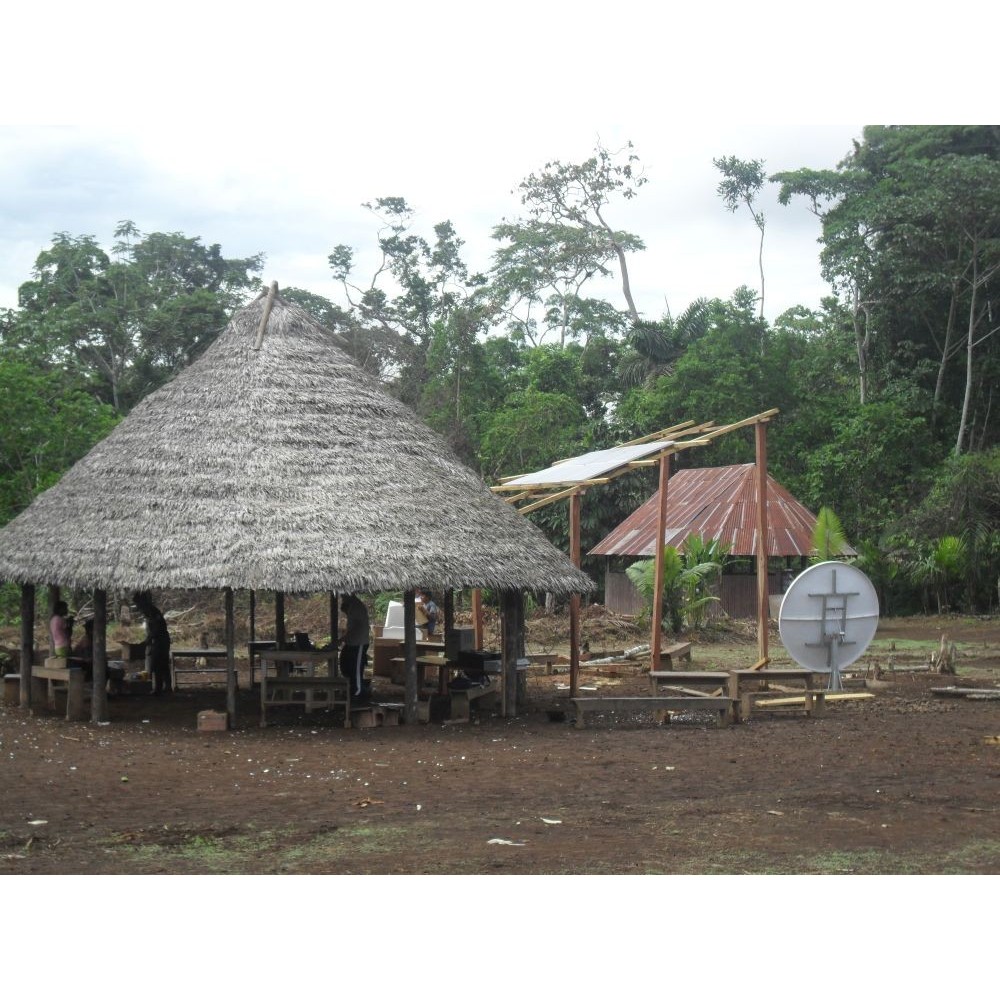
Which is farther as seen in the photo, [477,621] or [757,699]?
[477,621]

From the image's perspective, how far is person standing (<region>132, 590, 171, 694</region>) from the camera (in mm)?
15500

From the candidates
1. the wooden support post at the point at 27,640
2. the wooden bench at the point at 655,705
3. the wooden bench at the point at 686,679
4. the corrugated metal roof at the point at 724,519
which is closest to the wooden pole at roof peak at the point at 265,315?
the wooden support post at the point at 27,640

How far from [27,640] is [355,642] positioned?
159 inches

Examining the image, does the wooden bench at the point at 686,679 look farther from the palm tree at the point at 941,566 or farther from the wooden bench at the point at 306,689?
the palm tree at the point at 941,566

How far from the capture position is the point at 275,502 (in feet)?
41.1

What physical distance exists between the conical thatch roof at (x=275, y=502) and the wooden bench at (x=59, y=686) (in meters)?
1.25

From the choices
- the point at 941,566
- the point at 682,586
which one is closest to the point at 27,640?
the point at 682,586

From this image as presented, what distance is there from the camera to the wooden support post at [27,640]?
13.9 m

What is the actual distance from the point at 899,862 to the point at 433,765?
445 cm

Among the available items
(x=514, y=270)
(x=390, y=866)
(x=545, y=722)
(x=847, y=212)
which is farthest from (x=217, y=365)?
(x=514, y=270)

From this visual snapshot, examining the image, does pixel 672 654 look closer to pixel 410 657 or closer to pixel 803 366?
pixel 410 657

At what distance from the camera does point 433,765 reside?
33.9 ft

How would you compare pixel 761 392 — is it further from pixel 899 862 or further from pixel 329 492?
pixel 899 862

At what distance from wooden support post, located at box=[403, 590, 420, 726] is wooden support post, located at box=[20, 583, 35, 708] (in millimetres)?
4505
